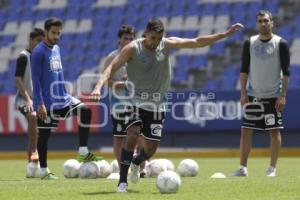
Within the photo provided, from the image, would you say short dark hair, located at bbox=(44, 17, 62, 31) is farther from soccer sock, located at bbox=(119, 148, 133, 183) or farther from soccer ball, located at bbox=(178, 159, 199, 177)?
soccer sock, located at bbox=(119, 148, 133, 183)

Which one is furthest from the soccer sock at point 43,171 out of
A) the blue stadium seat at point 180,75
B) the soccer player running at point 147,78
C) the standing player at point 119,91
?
the blue stadium seat at point 180,75

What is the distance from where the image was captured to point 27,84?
48.2 ft

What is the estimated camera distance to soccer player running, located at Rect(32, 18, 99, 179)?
41.3ft

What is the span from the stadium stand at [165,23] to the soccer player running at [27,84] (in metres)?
10.4

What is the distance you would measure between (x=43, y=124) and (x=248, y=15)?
1472cm

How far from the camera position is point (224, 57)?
2605 centimetres

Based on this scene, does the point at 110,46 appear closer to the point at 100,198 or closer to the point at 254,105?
the point at 254,105

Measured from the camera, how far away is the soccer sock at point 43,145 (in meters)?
12.7

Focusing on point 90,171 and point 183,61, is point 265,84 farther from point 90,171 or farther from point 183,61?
point 183,61

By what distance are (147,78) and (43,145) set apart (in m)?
3.15

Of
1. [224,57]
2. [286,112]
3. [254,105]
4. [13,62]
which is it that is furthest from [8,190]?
[13,62]

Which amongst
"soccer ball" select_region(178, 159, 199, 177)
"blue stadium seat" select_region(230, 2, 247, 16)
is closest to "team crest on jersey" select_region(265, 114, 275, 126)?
"soccer ball" select_region(178, 159, 199, 177)

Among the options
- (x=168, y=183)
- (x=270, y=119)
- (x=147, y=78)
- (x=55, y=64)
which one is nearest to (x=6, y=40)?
(x=55, y=64)

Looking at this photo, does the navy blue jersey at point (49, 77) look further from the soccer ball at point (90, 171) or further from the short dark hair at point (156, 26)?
the short dark hair at point (156, 26)
